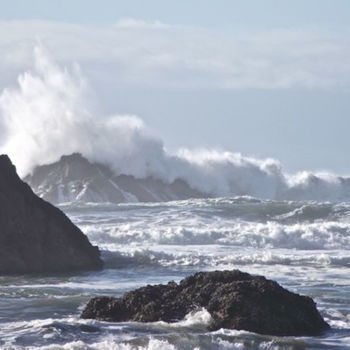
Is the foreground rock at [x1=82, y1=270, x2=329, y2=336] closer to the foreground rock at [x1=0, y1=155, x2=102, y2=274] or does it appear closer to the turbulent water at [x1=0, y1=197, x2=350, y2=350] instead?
the turbulent water at [x1=0, y1=197, x2=350, y2=350]

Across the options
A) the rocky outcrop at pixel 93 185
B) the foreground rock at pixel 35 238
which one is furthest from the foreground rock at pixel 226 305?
the rocky outcrop at pixel 93 185

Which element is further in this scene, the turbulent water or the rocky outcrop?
the rocky outcrop

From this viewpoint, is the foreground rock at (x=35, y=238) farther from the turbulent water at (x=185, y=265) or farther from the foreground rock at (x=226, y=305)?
the foreground rock at (x=226, y=305)

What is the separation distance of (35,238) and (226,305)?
12.9 m

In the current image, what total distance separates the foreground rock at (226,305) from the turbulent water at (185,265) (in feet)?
1.06

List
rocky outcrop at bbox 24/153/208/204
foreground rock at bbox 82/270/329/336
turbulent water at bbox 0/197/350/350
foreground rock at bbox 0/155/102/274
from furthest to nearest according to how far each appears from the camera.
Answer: rocky outcrop at bbox 24/153/208/204 → foreground rock at bbox 0/155/102/274 → foreground rock at bbox 82/270/329/336 → turbulent water at bbox 0/197/350/350

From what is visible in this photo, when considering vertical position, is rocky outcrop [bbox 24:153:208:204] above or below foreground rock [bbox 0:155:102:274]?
above

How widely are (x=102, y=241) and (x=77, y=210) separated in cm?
1019

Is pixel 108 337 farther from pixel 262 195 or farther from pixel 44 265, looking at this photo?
pixel 262 195

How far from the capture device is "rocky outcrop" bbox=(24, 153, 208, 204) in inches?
2685

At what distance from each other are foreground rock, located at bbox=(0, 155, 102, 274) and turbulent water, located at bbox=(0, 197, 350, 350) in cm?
88

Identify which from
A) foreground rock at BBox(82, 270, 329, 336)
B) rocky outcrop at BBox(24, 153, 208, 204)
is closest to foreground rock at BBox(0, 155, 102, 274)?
foreground rock at BBox(82, 270, 329, 336)

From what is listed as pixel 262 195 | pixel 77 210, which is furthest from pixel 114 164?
pixel 77 210

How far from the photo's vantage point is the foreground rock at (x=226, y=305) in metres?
23.7
